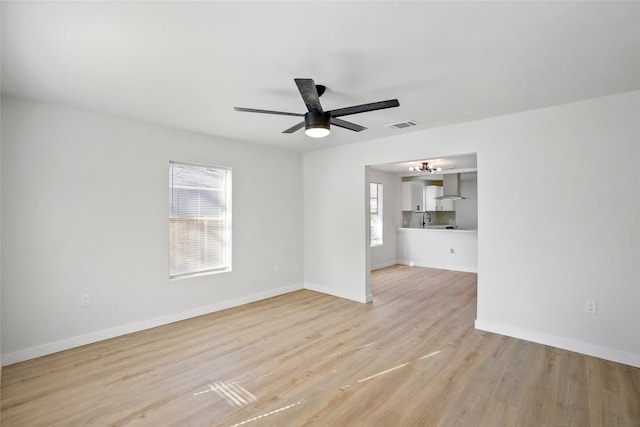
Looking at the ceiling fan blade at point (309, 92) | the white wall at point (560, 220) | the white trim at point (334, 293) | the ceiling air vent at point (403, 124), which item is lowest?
the white trim at point (334, 293)

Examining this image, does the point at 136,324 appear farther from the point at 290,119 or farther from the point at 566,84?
the point at 566,84

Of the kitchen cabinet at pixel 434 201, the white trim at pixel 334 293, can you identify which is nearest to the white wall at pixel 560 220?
the white trim at pixel 334 293

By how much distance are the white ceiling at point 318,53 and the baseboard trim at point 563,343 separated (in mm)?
2454

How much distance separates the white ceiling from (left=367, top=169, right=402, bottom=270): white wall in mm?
4594

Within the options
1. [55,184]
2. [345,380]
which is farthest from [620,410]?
[55,184]

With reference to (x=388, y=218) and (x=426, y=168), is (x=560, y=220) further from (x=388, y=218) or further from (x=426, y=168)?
(x=388, y=218)

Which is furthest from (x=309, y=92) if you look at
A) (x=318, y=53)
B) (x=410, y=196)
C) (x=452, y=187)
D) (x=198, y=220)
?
(x=452, y=187)

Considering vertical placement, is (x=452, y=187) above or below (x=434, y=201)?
above

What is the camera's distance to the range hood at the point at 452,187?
8.07 meters

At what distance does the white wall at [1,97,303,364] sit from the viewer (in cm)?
299

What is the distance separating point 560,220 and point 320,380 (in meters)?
2.92

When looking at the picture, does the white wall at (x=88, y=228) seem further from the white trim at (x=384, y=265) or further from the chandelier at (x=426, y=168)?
the chandelier at (x=426, y=168)

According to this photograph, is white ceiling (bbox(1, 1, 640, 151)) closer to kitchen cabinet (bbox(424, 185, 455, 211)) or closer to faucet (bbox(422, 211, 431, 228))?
kitchen cabinet (bbox(424, 185, 455, 211))

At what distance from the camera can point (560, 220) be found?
325 centimetres
